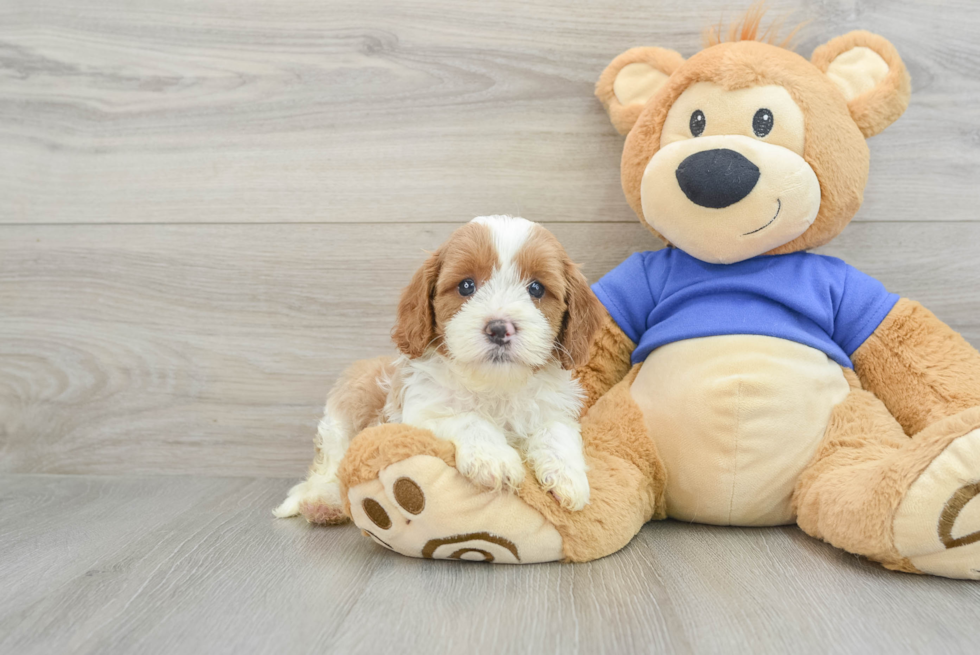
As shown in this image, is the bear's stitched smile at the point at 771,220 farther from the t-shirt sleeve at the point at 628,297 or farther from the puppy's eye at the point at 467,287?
the puppy's eye at the point at 467,287

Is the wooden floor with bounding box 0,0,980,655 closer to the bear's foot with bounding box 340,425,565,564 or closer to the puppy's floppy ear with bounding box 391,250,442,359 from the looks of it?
the bear's foot with bounding box 340,425,565,564

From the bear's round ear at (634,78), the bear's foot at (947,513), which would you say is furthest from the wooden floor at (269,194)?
the bear's foot at (947,513)

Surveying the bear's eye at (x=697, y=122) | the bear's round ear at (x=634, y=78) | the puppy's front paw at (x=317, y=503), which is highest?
the bear's round ear at (x=634, y=78)

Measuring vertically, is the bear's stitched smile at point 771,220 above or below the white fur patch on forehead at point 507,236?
above

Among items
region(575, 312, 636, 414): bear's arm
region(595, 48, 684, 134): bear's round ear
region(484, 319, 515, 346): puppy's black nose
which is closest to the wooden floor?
region(595, 48, 684, 134): bear's round ear

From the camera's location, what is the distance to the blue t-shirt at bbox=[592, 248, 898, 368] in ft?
4.68

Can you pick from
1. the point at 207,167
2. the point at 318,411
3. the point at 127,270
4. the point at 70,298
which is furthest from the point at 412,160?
the point at 70,298

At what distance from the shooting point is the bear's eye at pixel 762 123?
138cm

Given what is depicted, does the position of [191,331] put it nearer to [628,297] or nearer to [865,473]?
[628,297]

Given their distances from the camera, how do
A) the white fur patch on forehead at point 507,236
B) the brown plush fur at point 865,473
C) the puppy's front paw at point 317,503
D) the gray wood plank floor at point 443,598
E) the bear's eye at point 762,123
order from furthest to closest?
the puppy's front paw at point 317,503 < the bear's eye at point 762,123 < the white fur patch on forehead at point 507,236 < the brown plush fur at point 865,473 < the gray wood plank floor at point 443,598

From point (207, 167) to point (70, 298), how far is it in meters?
0.52

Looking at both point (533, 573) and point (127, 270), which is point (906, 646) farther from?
point (127, 270)

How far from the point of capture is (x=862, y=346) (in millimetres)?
1465

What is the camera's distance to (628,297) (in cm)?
155
